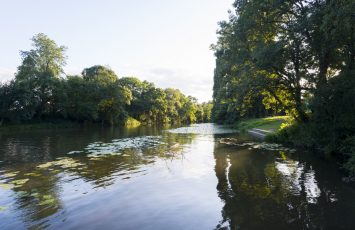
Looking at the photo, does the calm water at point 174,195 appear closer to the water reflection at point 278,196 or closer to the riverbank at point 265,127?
the water reflection at point 278,196

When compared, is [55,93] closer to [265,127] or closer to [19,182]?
[265,127]

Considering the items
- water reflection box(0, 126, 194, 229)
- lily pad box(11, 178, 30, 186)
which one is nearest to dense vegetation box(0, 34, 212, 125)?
water reflection box(0, 126, 194, 229)

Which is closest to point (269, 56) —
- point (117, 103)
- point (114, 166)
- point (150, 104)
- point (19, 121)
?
point (114, 166)

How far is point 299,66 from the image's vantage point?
26719 mm

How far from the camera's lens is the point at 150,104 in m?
115

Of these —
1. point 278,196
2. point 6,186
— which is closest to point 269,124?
point 278,196

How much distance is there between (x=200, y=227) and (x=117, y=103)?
79916mm

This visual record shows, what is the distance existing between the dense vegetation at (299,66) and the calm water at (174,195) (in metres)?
3.53

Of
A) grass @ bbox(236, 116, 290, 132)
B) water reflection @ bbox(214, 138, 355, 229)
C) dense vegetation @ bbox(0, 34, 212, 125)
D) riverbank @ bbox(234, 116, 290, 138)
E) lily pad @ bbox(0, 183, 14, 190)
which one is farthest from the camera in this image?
dense vegetation @ bbox(0, 34, 212, 125)

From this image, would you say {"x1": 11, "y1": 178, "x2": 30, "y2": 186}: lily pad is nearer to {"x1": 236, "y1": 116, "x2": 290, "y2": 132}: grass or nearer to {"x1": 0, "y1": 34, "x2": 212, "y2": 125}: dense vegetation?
{"x1": 236, "y1": 116, "x2": 290, "y2": 132}: grass

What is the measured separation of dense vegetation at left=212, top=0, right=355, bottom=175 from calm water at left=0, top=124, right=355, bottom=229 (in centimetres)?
353

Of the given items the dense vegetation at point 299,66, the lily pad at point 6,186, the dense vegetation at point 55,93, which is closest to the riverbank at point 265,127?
the dense vegetation at point 299,66

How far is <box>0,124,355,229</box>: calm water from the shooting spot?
8.80 metres

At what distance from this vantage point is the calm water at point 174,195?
8805 millimetres
